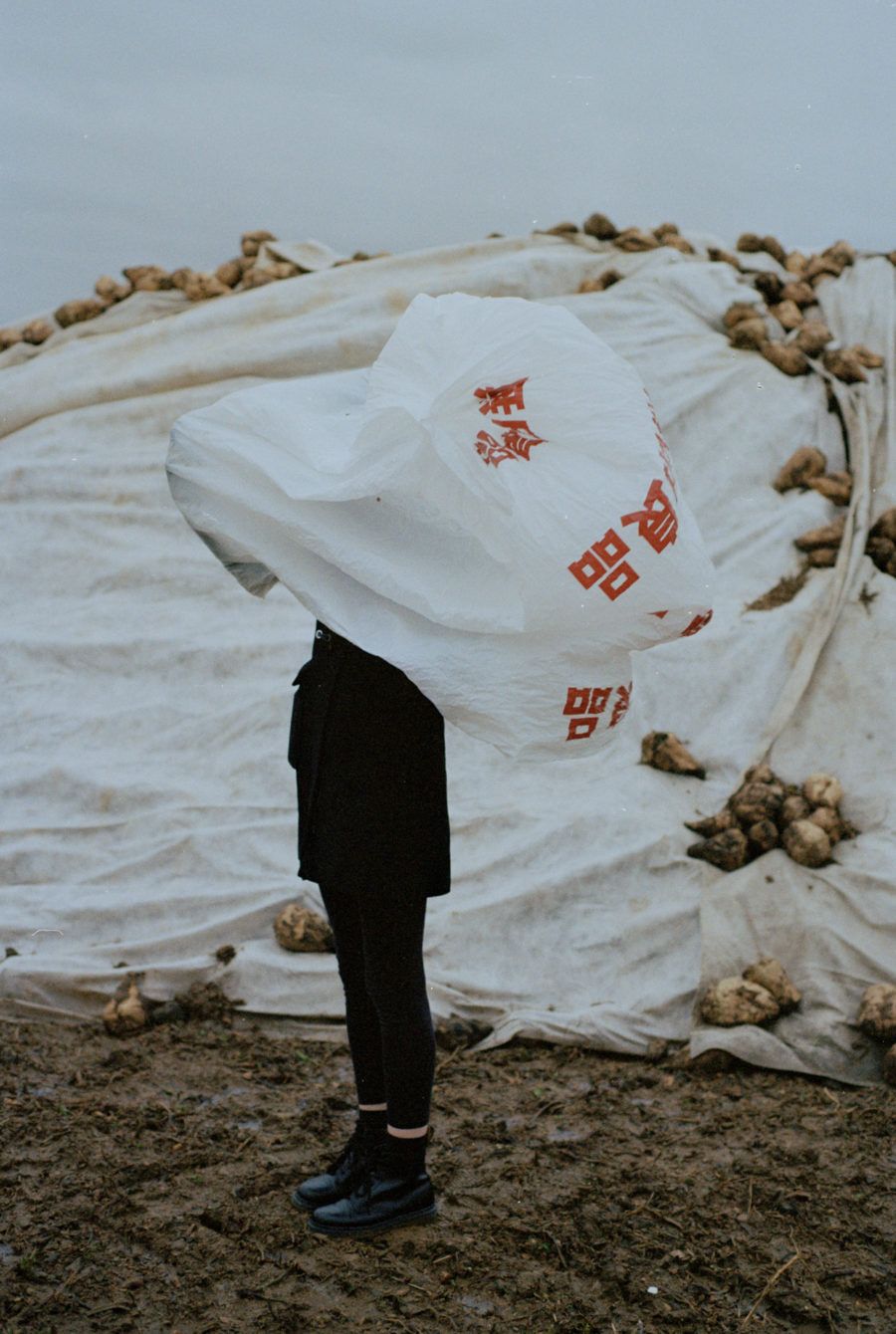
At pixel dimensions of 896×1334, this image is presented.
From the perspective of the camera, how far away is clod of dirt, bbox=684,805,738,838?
9.35ft

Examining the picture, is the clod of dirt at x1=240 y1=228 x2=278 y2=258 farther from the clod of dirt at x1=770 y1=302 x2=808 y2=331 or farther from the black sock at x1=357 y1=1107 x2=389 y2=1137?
the black sock at x1=357 y1=1107 x2=389 y2=1137

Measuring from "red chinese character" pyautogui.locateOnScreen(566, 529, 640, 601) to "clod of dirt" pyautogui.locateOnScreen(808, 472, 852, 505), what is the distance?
247 centimetres

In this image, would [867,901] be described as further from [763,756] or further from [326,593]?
[326,593]

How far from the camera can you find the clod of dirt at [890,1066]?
7.60 feet

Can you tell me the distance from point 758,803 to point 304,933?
1060 millimetres

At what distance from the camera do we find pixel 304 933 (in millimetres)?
2666

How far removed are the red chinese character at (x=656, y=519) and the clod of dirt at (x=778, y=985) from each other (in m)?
1.37

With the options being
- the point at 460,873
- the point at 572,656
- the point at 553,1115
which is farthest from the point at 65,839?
the point at 572,656

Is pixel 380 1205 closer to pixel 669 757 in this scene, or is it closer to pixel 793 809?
pixel 793 809

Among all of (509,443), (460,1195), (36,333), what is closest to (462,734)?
(460,1195)

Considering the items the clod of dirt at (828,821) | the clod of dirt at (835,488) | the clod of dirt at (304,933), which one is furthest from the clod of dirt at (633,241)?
the clod of dirt at (304,933)

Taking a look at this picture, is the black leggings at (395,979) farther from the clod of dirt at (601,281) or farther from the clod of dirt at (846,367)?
the clod of dirt at (601,281)

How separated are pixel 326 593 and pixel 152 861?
1598 mm

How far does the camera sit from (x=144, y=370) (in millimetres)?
4184
